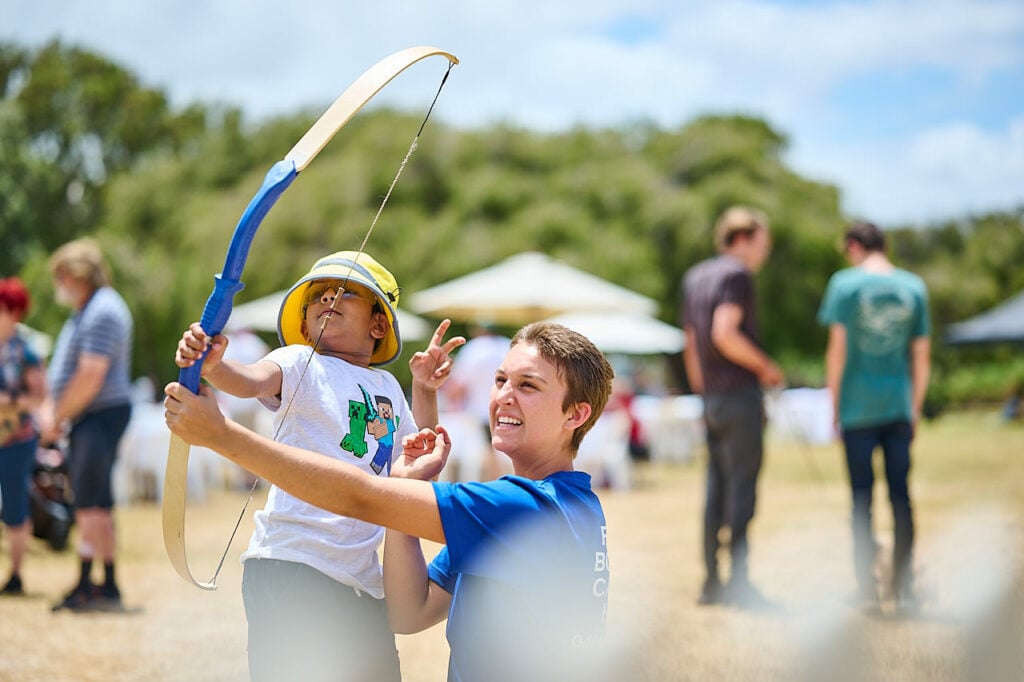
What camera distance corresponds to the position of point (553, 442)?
7.13ft

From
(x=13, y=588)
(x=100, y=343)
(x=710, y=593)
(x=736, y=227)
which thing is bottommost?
(x=13, y=588)

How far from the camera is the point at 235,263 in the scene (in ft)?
6.77

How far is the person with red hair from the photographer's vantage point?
6.35 meters

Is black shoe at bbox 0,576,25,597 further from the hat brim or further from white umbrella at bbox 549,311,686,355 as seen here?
white umbrella at bbox 549,311,686,355

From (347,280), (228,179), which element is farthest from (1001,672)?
(228,179)

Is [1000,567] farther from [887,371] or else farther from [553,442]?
[553,442]

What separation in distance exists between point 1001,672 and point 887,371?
5.71 ft

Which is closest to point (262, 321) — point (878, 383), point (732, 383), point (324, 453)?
point (732, 383)

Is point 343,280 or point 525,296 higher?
point 525,296

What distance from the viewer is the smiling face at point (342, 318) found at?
260 centimetres

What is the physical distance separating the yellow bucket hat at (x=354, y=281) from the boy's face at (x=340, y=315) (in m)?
0.03

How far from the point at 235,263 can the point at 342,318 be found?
0.58 meters

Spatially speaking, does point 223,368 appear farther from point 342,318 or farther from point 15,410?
point 15,410

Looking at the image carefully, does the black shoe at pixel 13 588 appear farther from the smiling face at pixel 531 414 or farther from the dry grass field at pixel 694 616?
the smiling face at pixel 531 414
